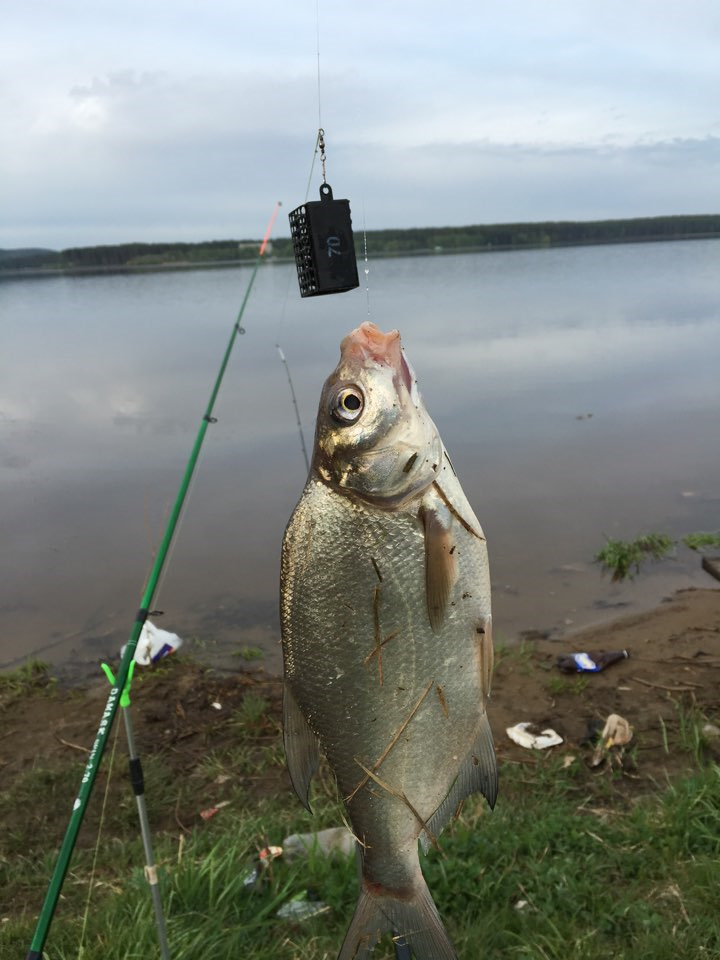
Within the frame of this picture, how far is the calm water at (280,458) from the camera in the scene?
27.0 feet

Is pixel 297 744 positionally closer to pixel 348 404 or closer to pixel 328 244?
pixel 348 404

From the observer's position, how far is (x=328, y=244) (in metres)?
2.00

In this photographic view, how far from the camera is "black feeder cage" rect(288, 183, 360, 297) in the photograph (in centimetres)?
198

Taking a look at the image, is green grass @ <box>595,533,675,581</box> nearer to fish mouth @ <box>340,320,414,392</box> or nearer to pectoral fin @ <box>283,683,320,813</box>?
pectoral fin @ <box>283,683,320,813</box>

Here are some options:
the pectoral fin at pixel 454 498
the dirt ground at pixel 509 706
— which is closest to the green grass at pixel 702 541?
the dirt ground at pixel 509 706

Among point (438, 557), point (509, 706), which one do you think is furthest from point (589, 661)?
point (438, 557)

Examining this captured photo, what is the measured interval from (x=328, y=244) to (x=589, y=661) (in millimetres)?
4972

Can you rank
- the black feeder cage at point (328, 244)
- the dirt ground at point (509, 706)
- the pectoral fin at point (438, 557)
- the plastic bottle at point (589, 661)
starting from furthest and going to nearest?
the plastic bottle at point (589, 661)
the dirt ground at point (509, 706)
the black feeder cage at point (328, 244)
the pectoral fin at point (438, 557)

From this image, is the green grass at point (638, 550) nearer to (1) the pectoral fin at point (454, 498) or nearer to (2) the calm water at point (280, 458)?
(2) the calm water at point (280, 458)

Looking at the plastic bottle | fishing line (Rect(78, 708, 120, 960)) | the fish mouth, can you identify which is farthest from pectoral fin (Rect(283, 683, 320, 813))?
the plastic bottle

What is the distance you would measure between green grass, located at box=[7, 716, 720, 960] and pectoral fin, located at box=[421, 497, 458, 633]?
7.34 feet

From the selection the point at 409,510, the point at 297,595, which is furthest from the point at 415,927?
the point at 409,510

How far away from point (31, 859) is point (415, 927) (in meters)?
3.59

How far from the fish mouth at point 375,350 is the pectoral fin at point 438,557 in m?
0.27
